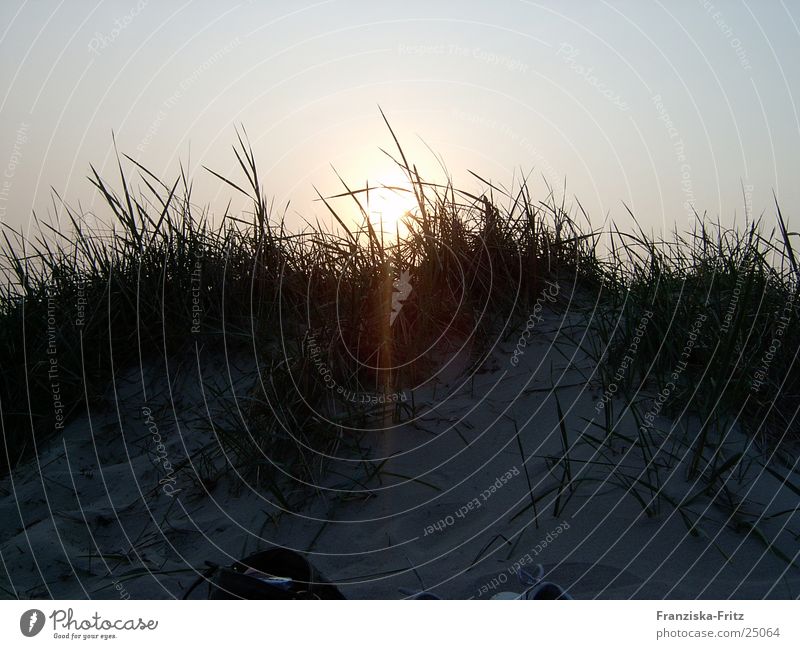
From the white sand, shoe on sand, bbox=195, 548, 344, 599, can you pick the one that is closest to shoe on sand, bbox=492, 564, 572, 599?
the white sand

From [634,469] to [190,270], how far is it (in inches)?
88.4

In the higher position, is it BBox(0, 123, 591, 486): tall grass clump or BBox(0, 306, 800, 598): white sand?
BBox(0, 123, 591, 486): tall grass clump

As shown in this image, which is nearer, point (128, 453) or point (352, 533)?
point (352, 533)

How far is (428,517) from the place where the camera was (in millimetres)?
2418

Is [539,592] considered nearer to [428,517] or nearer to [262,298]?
[428,517]

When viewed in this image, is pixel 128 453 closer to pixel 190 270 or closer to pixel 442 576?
pixel 190 270

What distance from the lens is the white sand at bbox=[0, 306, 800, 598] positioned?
2.13 metres

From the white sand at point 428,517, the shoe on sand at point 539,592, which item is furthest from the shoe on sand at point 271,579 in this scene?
the shoe on sand at point 539,592

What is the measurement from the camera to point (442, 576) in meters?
2.17

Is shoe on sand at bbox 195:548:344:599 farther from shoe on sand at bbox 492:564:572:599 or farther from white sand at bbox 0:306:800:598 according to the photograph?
shoe on sand at bbox 492:564:572:599

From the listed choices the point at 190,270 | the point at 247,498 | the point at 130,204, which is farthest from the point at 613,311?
the point at 130,204

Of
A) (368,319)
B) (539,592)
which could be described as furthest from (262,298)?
(539,592)

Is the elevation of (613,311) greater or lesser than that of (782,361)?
greater

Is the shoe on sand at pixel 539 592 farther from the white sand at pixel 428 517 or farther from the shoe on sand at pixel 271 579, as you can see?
the shoe on sand at pixel 271 579
